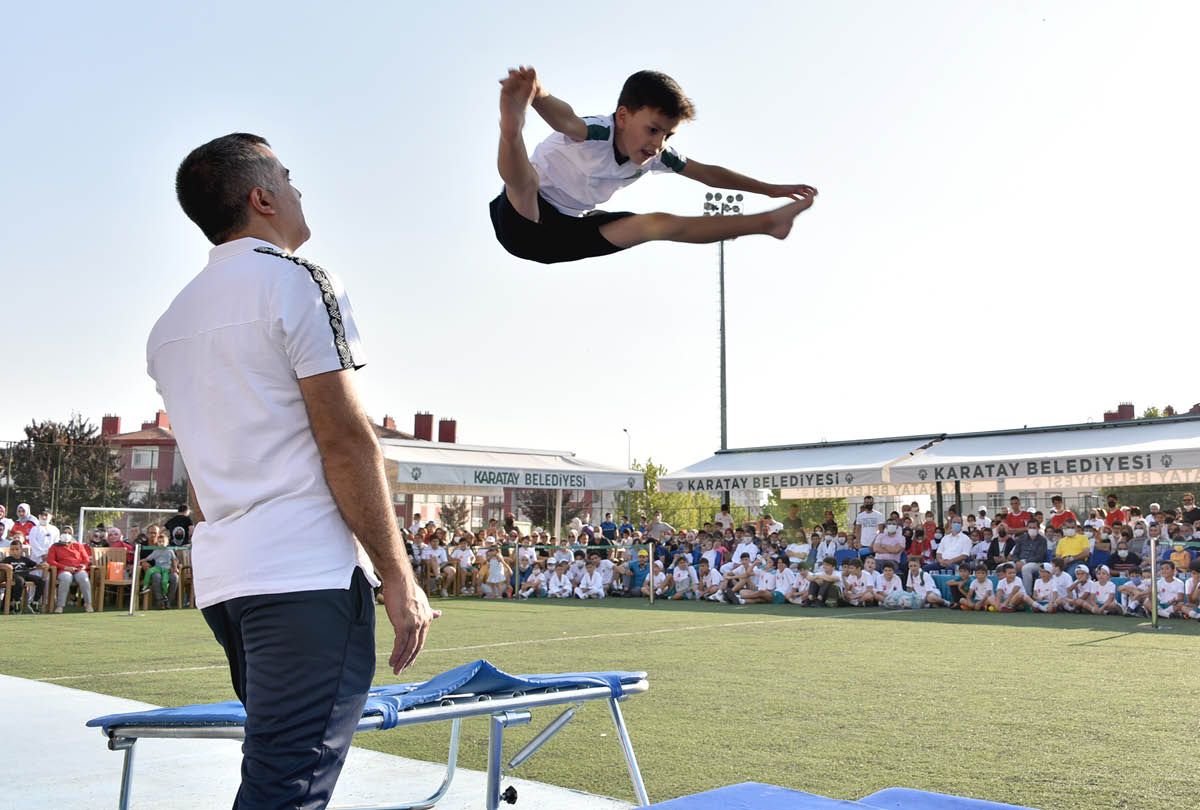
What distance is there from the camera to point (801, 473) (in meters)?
19.0

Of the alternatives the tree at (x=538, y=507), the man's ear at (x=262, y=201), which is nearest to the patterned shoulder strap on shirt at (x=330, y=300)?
the man's ear at (x=262, y=201)

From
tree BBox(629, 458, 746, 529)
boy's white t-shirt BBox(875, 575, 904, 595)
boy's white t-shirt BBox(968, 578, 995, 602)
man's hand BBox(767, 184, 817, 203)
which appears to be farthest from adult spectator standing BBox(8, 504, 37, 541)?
tree BBox(629, 458, 746, 529)

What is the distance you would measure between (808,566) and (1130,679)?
364 inches

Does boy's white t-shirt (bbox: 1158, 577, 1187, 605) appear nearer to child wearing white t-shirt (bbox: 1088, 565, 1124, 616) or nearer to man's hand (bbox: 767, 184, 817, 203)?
child wearing white t-shirt (bbox: 1088, 565, 1124, 616)

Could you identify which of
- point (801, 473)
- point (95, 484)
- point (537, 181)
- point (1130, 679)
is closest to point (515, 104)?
point (537, 181)

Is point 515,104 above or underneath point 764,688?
above

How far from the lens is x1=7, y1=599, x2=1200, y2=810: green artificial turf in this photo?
411 centimetres

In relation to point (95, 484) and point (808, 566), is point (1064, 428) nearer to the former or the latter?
point (808, 566)

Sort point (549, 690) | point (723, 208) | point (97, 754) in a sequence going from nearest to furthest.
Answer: point (549, 690) → point (97, 754) → point (723, 208)

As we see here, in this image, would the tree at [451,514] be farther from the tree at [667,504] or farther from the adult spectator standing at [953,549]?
the adult spectator standing at [953,549]

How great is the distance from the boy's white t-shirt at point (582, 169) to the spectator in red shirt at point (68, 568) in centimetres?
1313

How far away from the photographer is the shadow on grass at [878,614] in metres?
11.4

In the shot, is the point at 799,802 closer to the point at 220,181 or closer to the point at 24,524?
the point at 220,181

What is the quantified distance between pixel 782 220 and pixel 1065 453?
1431 centimetres
